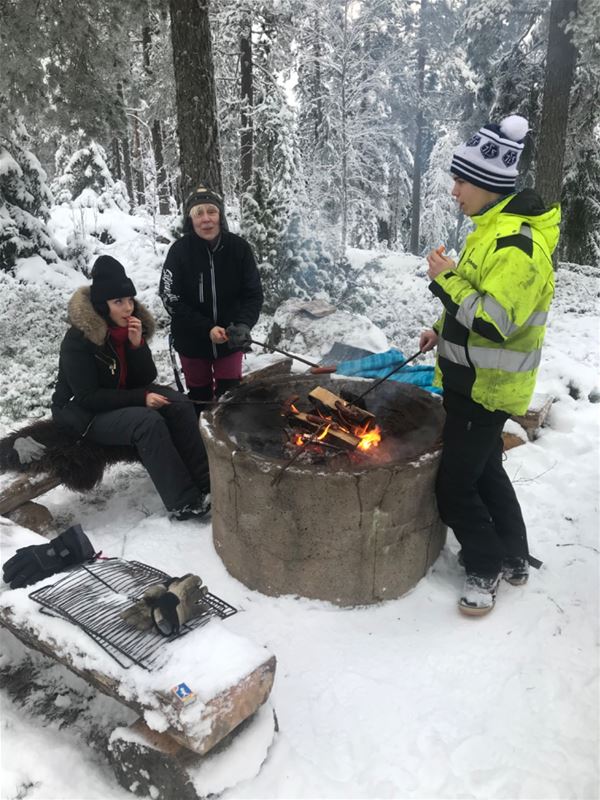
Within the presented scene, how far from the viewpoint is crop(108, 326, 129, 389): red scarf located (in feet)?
13.1

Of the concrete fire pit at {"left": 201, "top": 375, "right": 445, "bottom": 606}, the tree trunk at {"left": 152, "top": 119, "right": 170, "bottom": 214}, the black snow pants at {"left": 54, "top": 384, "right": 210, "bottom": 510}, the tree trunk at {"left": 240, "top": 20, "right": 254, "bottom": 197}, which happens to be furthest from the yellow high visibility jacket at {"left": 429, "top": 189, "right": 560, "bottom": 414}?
the tree trunk at {"left": 152, "top": 119, "right": 170, "bottom": 214}

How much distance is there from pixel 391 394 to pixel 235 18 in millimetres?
13020

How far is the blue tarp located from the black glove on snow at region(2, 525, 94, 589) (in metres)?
2.72

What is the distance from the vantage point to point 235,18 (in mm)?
13188

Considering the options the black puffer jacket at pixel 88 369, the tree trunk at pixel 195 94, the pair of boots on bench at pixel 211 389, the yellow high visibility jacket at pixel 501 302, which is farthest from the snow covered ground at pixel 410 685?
the tree trunk at pixel 195 94

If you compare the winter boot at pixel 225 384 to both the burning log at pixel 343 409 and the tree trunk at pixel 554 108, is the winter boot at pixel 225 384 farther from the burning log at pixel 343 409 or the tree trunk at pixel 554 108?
the tree trunk at pixel 554 108

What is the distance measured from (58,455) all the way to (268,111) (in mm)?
12684

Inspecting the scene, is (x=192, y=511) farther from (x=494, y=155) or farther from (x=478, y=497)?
(x=494, y=155)

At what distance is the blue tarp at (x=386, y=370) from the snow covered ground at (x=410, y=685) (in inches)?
52.0

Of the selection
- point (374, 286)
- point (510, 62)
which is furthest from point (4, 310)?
point (510, 62)

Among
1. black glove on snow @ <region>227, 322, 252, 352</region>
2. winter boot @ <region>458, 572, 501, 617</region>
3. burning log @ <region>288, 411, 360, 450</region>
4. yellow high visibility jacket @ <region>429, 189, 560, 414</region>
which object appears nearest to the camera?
yellow high visibility jacket @ <region>429, 189, 560, 414</region>

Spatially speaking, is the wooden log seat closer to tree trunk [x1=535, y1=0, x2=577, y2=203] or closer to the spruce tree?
the spruce tree

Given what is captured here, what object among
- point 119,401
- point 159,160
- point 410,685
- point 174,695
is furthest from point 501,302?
point 159,160

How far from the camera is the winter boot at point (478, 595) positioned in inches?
121
